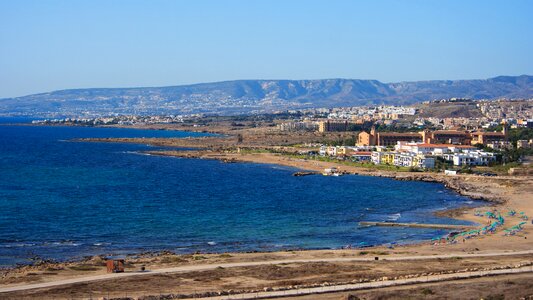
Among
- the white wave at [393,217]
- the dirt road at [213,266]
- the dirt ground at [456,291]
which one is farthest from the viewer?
the white wave at [393,217]

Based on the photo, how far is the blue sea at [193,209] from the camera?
29.0 m

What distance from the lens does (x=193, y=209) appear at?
125 feet

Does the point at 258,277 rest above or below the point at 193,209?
above

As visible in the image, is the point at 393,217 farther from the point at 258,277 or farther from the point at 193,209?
the point at 258,277

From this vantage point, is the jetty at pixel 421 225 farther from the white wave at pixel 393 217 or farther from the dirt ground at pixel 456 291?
the dirt ground at pixel 456 291

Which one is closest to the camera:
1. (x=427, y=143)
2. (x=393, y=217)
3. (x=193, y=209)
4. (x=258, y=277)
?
(x=258, y=277)

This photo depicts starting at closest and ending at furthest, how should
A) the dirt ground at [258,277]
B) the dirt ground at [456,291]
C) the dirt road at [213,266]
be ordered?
the dirt ground at [456,291]
the dirt ground at [258,277]
the dirt road at [213,266]

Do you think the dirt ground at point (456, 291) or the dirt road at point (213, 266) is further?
the dirt road at point (213, 266)

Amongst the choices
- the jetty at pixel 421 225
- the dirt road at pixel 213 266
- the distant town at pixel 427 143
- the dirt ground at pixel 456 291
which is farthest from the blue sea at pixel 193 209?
the distant town at pixel 427 143

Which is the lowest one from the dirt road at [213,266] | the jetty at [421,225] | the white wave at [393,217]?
the white wave at [393,217]

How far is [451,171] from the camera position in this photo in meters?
56.6

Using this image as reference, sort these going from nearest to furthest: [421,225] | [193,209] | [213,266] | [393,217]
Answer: [213,266]
[421,225]
[393,217]
[193,209]

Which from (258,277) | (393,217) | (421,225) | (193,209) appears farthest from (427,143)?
(258,277)

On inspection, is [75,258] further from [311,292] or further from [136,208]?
[136,208]
